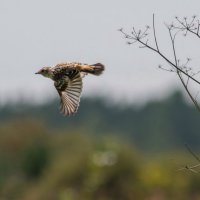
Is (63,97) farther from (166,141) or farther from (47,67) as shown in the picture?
(166,141)

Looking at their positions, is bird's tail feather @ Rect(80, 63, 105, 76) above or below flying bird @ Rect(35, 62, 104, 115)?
above

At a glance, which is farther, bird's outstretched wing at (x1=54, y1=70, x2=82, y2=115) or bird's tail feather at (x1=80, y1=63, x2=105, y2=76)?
bird's tail feather at (x1=80, y1=63, x2=105, y2=76)

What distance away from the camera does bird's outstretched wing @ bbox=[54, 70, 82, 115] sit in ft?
17.3

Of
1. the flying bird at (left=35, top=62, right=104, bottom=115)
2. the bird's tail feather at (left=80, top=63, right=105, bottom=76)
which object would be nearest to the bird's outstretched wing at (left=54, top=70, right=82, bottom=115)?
the flying bird at (left=35, top=62, right=104, bottom=115)

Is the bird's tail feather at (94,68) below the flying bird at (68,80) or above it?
above

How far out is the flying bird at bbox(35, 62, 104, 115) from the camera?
5.22 meters

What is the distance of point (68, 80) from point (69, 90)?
49 millimetres

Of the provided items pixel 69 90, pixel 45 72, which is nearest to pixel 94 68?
pixel 69 90

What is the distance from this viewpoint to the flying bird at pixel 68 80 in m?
5.22

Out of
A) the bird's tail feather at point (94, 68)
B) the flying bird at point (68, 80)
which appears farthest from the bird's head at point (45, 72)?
the bird's tail feather at point (94, 68)

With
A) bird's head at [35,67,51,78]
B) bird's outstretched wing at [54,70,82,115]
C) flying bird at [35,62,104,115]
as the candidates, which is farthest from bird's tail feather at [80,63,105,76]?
bird's head at [35,67,51,78]

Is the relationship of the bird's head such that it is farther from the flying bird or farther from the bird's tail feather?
the bird's tail feather

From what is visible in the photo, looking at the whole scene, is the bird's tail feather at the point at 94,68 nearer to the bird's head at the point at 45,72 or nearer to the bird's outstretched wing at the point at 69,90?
the bird's outstretched wing at the point at 69,90

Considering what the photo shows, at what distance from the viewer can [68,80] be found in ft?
17.6
